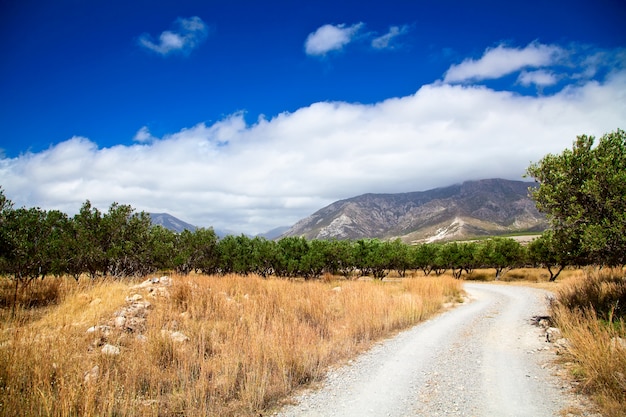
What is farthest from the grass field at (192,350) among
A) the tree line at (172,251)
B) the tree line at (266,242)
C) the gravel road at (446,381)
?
the tree line at (172,251)

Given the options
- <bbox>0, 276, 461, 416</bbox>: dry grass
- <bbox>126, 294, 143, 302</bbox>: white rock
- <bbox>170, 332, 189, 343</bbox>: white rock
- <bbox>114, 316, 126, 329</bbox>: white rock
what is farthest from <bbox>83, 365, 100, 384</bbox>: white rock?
<bbox>126, 294, 143, 302</bbox>: white rock

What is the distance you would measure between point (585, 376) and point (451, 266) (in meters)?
53.3

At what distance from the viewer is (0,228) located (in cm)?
1236

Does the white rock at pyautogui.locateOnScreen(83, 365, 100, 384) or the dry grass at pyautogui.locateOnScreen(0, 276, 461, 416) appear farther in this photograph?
the white rock at pyautogui.locateOnScreen(83, 365, 100, 384)

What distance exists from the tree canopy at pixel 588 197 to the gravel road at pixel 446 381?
3472mm

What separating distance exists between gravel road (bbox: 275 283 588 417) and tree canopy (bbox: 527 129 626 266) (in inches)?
137

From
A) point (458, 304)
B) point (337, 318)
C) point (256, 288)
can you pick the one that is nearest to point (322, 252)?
point (458, 304)

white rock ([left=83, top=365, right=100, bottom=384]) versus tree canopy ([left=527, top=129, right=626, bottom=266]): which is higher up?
tree canopy ([left=527, top=129, right=626, bottom=266])

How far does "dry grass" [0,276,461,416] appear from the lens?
466cm

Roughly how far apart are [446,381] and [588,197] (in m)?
8.58

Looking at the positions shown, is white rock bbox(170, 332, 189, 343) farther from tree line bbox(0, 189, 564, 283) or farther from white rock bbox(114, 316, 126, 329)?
tree line bbox(0, 189, 564, 283)

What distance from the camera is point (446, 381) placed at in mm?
6539

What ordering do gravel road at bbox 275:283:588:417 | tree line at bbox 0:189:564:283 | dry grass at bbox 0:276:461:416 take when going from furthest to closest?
tree line at bbox 0:189:564:283, gravel road at bbox 275:283:588:417, dry grass at bbox 0:276:461:416

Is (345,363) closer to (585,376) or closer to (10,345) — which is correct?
(585,376)
